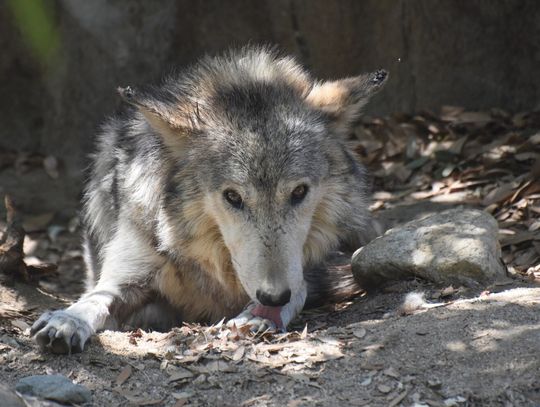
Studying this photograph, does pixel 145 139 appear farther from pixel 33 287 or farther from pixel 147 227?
pixel 33 287

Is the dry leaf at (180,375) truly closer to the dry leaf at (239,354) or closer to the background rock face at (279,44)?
the dry leaf at (239,354)

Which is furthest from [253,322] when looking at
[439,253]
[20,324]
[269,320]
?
[20,324]

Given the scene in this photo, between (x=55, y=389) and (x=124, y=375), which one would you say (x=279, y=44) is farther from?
(x=55, y=389)

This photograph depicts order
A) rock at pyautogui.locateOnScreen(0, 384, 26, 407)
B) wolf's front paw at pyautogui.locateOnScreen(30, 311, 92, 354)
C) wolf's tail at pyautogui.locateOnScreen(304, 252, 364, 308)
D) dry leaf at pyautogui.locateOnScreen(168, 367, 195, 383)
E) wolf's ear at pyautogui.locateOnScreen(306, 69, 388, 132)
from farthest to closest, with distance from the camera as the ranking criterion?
1. wolf's tail at pyautogui.locateOnScreen(304, 252, 364, 308)
2. wolf's ear at pyautogui.locateOnScreen(306, 69, 388, 132)
3. wolf's front paw at pyautogui.locateOnScreen(30, 311, 92, 354)
4. dry leaf at pyautogui.locateOnScreen(168, 367, 195, 383)
5. rock at pyautogui.locateOnScreen(0, 384, 26, 407)

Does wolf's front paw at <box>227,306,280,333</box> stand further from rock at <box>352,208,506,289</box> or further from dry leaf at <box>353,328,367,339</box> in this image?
rock at <box>352,208,506,289</box>

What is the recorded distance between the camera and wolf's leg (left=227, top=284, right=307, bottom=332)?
186 inches

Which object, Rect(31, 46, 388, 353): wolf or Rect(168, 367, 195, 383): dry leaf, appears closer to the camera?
Rect(168, 367, 195, 383): dry leaf

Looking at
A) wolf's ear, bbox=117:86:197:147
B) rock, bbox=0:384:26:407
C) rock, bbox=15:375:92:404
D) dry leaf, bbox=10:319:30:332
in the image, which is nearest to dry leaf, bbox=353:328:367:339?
rock, bbox=15:375:92:404

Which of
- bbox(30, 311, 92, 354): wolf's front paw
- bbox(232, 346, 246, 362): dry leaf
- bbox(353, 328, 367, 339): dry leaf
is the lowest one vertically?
A: bbox(353, 328, 367, 339): dry leaf

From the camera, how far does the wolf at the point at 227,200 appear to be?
4.58 metres

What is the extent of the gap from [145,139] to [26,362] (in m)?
1.70

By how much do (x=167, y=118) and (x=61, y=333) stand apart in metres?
1.38

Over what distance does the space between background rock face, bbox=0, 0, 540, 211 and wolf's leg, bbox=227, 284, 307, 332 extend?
11.3 feet

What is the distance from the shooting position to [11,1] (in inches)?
324
